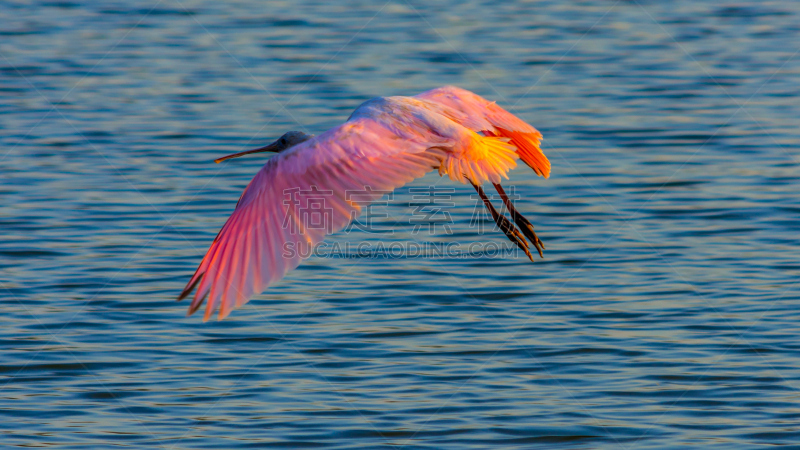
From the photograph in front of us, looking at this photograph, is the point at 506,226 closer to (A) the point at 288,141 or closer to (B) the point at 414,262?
(B) the point at 414,262

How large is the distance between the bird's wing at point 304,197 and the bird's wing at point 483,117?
0.66 m

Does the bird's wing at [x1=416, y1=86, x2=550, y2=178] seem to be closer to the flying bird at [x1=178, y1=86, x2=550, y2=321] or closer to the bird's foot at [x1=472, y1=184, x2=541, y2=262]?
the flying bird at [x1=178, y1=86, x2=550, y2=321]

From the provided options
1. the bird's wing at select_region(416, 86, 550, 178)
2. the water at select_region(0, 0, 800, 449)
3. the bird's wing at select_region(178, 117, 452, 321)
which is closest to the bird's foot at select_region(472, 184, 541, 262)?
the bird's wing at select_region(416, 86, 550, 178)

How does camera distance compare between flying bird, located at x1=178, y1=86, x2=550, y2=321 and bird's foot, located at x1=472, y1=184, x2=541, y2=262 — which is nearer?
flying bird, located at x1=178, y1=86, x2=550, y2=321

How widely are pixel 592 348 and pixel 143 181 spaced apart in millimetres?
4453

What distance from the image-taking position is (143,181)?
9.94 metres

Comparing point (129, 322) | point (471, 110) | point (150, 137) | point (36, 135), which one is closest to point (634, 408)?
point (471, 110)

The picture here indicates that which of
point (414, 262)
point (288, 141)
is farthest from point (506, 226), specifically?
point (288, 141)

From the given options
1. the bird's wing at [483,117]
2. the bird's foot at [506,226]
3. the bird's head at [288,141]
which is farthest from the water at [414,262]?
the bird's wing at [483,117]

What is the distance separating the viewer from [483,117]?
22.3ft

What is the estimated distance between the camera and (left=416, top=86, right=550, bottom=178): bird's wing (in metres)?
6.66

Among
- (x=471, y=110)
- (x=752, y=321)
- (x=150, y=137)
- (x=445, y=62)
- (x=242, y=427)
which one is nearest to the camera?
(x=242, y=427)

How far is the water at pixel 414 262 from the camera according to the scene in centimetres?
639

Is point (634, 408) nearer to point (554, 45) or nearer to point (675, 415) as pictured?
point (675, 415)
